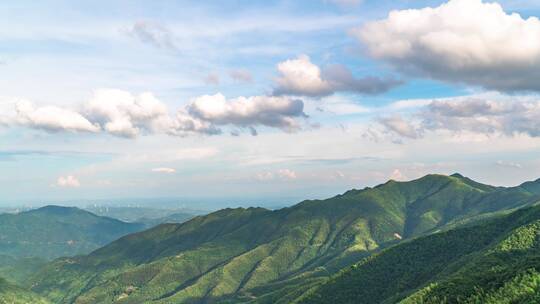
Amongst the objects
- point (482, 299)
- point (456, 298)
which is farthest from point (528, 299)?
point (456, 298)

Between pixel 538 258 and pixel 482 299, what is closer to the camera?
pixel 482 299

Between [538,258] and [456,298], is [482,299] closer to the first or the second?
[456,298]

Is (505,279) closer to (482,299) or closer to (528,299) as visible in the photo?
(482,299)

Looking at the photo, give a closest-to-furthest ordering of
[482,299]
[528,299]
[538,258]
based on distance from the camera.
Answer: [528,299]
[482,299]
[538,258]

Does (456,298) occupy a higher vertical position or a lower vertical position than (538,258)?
lower

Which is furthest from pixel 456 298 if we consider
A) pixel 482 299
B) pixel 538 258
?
pixel 538 258

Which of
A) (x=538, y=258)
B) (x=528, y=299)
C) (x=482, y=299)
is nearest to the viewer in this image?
(x=528, y=299)

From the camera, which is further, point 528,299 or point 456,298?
point 456,298

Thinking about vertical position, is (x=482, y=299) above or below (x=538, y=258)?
below

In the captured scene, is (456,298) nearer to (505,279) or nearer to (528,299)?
(505,279)

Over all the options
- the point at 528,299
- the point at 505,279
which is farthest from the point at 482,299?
the point at 528,299
